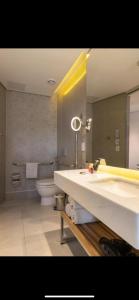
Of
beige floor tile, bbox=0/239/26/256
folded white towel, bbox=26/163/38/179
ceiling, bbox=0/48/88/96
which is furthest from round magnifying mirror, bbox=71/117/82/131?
beige floor tile, bbox=0/239/26/256

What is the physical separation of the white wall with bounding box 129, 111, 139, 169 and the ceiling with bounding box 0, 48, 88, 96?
1.03 metres

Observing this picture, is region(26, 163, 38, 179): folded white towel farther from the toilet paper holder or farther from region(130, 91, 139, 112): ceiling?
region(130, 91, 139, 112): ceiling

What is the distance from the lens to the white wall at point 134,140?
4.49 ft

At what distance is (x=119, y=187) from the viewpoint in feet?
3.94

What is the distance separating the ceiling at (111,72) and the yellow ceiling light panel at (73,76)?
0.58ft

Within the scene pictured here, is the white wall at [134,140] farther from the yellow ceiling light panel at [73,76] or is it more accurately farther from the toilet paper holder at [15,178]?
the toilet paper holder at [15,178]

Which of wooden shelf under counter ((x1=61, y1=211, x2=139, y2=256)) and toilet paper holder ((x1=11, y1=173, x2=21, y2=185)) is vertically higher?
toilet paper holder ((x1=11, y1=173, x2=21, y2=185))

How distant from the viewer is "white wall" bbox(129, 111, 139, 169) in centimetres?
137
